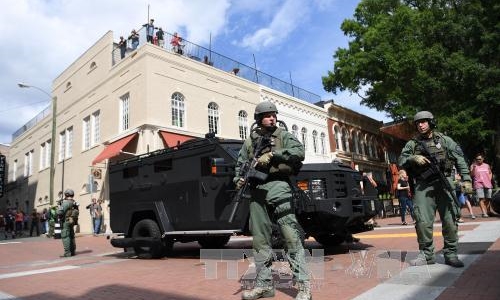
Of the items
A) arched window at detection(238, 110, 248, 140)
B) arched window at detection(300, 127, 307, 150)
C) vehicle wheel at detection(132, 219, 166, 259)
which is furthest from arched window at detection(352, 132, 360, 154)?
vehicle wheel at detection(132, 219, 166, 259)

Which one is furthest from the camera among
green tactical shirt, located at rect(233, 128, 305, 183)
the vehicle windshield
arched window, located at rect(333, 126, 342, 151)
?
arched window, located at rect(333, 126, 342, 151)

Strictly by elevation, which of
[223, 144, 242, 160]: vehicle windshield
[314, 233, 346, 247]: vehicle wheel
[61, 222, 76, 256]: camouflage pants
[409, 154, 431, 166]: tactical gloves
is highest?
[223, 144, 242, 160]: vehicle windshield

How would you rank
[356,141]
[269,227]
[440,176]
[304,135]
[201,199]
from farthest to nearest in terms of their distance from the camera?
[356,141] → [304,135] → [201,199] → [440,176] → [269,227]

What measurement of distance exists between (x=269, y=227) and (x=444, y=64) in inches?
779

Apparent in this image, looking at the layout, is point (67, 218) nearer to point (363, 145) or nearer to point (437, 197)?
point (437, 197)

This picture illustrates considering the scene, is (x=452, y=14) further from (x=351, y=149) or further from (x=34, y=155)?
(x=34, y=155)

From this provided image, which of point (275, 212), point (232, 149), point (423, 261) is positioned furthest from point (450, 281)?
point (232, 149)

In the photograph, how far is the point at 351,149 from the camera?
34906 mm

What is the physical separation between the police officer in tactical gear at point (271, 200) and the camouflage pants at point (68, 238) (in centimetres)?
723

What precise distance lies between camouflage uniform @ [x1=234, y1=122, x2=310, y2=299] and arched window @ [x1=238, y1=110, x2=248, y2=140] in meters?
20.0

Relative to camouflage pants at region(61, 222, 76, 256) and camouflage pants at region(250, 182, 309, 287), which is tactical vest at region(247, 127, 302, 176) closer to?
camouflage pants at region(250, 182, 309, 287)

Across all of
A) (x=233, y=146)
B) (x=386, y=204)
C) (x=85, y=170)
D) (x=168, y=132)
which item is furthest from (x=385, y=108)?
(x=233, y=146)

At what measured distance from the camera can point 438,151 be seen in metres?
5.26

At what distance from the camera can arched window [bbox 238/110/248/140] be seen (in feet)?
80.6
